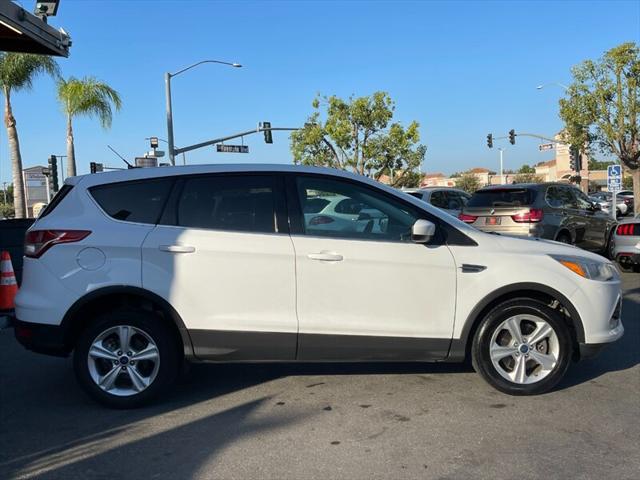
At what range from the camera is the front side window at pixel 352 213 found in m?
4.47

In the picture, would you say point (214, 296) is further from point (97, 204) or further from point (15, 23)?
point (15, 23)

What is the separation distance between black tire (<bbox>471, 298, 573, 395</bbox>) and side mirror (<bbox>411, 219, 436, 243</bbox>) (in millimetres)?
779

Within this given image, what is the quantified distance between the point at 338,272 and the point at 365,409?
1029 millimetres

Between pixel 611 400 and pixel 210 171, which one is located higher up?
pixel 210 171

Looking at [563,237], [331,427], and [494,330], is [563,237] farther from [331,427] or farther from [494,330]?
[331,427]

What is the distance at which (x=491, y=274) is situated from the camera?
4.44 metres

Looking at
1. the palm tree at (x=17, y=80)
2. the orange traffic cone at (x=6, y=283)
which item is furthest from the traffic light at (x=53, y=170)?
the orange traffic cone at (x=6, y=283)

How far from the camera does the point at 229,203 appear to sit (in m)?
4.53

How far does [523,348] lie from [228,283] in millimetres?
2292

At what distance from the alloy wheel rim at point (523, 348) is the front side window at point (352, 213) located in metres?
1.06

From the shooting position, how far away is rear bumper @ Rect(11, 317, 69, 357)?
439cm

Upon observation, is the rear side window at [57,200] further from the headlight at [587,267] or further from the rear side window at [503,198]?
the rear side window at [503,198]

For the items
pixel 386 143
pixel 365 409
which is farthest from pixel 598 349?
pixel 386 143

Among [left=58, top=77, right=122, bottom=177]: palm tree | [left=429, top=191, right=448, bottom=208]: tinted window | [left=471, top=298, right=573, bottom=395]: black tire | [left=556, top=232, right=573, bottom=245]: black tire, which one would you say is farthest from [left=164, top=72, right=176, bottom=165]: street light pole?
[left=471, top=298, right=573, bottom=395]: black tire
